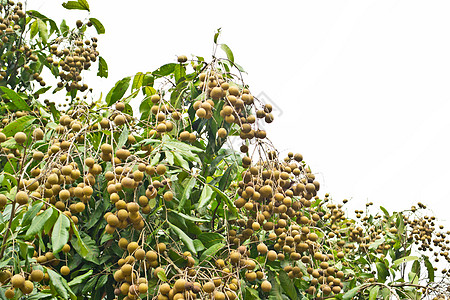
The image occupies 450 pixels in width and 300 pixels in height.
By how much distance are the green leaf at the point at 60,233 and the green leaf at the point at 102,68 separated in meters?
2.06

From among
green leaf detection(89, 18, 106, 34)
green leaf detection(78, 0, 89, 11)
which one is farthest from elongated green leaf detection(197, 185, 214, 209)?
green leaf detection(89, 18, 106, 34)

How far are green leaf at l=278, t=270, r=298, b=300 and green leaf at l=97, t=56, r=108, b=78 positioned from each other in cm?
203

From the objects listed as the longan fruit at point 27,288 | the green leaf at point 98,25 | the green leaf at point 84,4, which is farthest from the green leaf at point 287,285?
the green leaf at point 98,25

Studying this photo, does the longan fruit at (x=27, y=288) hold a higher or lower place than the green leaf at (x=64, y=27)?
lower

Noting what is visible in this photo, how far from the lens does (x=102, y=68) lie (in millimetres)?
3287

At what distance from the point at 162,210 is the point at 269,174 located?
1.41 feet

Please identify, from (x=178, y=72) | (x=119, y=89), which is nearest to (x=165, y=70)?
(x=178, y=72)

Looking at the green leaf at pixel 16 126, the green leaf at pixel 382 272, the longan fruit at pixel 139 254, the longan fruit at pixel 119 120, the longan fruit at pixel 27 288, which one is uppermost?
the green leaf at pixel 382 272

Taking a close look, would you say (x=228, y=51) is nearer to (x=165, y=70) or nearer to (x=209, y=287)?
(x=165, y=70)

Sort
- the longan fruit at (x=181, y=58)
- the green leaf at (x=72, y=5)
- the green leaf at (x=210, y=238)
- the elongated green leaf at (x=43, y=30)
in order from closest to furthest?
the green leaf at (x=210, y=238) → the longan fruit at (x=181, y=58) → the green leaf at (x=72, y=5) → the elongated green leaf at (x=43, y=30)

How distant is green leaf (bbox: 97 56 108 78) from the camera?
128 inches

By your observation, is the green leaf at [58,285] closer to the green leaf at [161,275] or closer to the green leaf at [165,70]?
the green leaf at [161,275]

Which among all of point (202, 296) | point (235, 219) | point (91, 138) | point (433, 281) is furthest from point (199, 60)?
point (433, 281)

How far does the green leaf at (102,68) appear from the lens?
128 inches
